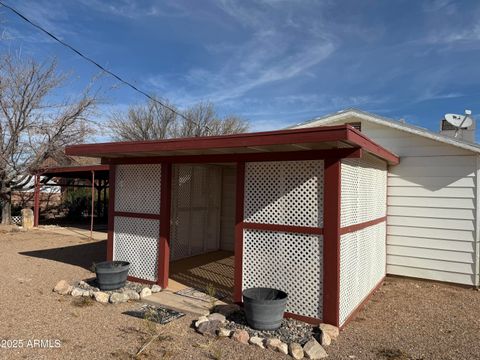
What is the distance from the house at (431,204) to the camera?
6777 mm

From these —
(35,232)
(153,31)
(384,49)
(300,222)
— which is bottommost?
(35,232)

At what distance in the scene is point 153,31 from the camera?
1288 cm

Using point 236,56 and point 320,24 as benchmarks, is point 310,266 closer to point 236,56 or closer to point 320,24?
point 320,24

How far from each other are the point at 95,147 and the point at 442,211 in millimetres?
6441

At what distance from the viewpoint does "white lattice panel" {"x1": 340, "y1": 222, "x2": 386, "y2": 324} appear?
15.6 ft

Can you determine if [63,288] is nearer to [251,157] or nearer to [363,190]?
[251,157]

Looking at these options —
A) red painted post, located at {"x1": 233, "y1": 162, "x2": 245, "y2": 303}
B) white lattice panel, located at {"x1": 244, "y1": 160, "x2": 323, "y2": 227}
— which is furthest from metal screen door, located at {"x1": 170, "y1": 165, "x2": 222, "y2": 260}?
white lattice panel, located at {"x1": 244, "y1": 160, "x2": 323, "y2": 227}

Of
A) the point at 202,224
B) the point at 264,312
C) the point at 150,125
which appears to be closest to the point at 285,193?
the point at 264,312

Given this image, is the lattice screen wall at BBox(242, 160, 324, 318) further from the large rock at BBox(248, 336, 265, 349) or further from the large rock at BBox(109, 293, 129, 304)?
the large rock at BBox(109, 293, 129, 304)

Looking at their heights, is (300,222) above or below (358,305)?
above

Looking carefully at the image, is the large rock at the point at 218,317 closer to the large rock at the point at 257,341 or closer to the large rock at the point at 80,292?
the large rock at the point at 257,341

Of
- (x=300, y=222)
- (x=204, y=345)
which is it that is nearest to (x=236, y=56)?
(x=300, y=222)

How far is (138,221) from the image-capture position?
6.50 metres

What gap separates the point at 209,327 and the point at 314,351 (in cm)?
128
